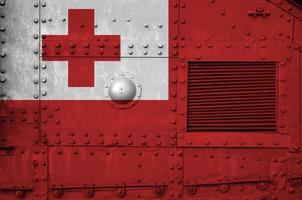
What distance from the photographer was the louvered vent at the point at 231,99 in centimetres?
276

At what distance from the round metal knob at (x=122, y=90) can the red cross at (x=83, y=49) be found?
0.52ft

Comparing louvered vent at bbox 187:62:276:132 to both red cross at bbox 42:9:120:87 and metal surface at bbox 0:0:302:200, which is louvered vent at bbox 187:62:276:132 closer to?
metal surface at bbox 0:0:302:200

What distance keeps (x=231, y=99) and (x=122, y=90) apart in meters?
0.83

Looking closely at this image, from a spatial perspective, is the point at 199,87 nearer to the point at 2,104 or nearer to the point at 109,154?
the point at 109,154

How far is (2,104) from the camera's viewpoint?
2721 millimetres

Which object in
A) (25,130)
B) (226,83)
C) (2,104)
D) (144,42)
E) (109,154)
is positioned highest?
(144,42)

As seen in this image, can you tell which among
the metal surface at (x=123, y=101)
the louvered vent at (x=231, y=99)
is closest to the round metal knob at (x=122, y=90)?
the metal surface at (x=123, y=101)

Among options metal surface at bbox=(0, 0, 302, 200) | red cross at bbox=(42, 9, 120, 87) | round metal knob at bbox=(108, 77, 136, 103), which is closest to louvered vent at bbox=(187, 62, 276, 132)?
metal surface at bbox=(0, 0, 302, 200)

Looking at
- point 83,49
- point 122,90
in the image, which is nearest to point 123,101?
point 122,90

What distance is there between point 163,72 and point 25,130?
1.12 metres

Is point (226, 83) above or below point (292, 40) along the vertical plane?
below

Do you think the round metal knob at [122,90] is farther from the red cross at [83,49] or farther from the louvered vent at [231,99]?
the louvered vent at [231,99]

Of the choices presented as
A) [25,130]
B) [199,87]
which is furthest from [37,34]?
[199,87]

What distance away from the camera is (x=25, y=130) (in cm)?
272
